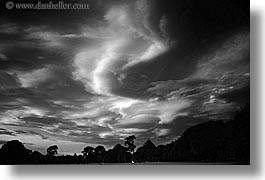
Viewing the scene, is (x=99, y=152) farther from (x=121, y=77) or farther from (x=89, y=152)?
(x=121, y=77)

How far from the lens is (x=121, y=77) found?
2.41m

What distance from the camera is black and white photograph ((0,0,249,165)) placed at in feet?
7.80

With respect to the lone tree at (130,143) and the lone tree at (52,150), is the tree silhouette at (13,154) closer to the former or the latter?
the lone tree at (52,150)

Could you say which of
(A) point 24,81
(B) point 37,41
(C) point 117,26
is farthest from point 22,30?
(C) point 117,26

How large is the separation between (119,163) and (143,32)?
0.78 metres

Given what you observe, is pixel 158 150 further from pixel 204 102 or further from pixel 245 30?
pixel 245 30

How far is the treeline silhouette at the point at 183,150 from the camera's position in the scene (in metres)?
2.35

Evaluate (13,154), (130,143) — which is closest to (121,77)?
(130,143)

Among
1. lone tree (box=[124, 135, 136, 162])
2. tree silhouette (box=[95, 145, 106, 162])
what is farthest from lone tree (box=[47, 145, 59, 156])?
lone tree (box=[124, 135, 136, 162])

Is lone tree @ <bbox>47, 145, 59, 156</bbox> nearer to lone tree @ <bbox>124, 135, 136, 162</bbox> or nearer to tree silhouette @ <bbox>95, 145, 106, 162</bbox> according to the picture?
tree silhouette @ <bbox>95, 145, 106, 162</bbox>

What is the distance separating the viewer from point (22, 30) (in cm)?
239

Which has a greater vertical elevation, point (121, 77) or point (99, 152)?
point (121, 77)

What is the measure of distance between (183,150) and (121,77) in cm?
56

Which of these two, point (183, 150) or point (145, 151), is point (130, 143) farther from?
point (183, 150)
